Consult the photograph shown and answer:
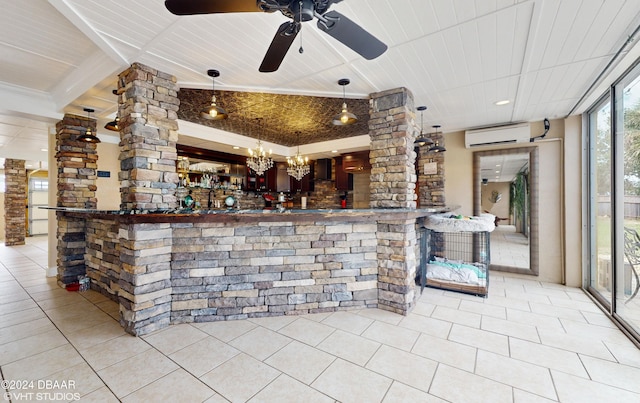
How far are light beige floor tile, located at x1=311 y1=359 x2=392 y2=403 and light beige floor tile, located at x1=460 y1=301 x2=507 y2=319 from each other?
1737 millimetres

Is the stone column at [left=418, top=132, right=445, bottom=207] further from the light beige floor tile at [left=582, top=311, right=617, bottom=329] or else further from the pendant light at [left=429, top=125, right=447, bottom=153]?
the light beige floor tile at [left=582, top=311, right=617, bottom=329]

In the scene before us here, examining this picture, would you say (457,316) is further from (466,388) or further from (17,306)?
(17,306)

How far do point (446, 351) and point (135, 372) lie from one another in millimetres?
Result: 2414

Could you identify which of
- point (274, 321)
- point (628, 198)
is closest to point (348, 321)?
point (274, 321)

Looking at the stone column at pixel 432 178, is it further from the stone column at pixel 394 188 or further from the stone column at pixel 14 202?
the stone column at pixel 14 202

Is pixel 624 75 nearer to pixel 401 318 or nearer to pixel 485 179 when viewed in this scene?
pixel 485 179

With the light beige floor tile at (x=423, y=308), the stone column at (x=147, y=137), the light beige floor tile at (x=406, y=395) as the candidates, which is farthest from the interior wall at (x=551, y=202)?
the stone column at (x=147, y=137)

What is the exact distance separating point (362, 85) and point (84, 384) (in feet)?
11.9

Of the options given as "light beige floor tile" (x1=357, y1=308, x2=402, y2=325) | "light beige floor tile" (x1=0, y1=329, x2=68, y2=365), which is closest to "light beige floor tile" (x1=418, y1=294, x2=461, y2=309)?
"light beige floor tile" (x1=357, y1=308, x2=402, y2=325)

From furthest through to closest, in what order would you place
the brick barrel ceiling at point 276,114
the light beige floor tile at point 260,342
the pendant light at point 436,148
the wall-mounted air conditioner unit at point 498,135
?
the pendant light at point 436,148 < the wall-mounted air conditioner unit at point 498,135 < the brick barrel ceiling at point 276,114 < the light beige floor tile at point 260,342

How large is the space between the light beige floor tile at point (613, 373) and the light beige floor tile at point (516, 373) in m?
0.33

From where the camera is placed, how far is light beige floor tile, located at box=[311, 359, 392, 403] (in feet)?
5.53

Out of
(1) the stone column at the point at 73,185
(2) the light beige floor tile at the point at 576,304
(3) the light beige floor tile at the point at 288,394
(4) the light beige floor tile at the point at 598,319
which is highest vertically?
(1) the stone column at the point at 73,185

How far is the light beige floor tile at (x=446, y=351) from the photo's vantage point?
80.2 inches
